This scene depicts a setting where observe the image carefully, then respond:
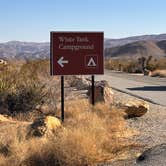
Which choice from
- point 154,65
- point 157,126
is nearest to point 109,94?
point 157,126

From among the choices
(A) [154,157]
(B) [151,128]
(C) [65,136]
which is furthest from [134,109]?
(A) [154,157]

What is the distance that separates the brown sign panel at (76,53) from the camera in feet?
44.5

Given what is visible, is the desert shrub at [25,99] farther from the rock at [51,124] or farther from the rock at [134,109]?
the rock at [51,124]

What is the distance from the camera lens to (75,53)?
13.8 metres

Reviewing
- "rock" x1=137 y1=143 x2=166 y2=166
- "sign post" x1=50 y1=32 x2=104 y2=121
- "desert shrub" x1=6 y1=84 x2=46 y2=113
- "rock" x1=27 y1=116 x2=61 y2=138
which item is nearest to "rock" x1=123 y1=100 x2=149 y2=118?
"sign post" x1=50 y1=32 x2=104 y2=121

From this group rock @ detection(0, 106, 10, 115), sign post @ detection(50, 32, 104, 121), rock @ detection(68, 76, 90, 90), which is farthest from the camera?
rock @ detection(68, 76, 90, 90)

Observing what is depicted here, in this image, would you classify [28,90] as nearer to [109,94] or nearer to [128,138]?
[109,94]

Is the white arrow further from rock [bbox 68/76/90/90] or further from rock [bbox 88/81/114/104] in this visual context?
rock [bbox 68/76/90/90]

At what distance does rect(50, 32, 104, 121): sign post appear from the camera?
13547mm

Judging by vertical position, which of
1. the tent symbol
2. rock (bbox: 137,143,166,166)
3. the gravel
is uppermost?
the tent symbol

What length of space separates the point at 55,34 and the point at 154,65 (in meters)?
49.7

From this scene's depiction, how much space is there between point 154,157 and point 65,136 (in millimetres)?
1540

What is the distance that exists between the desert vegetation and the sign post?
1.04 meters

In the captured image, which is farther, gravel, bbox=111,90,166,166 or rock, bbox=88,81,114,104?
rock, bbox=88,81,114,104
